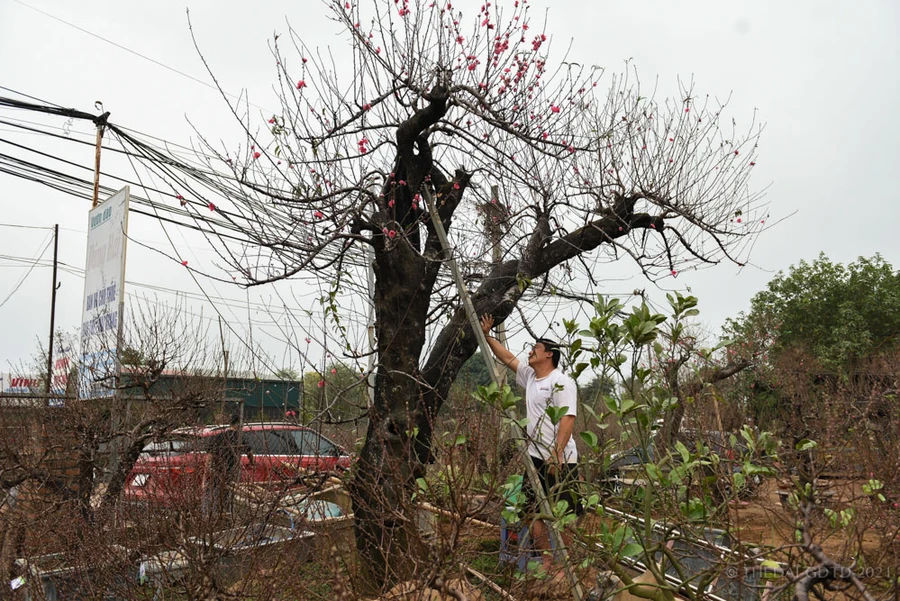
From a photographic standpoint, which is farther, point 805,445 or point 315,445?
point 315,445

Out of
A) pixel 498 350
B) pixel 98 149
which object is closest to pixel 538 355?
pixel 498 350

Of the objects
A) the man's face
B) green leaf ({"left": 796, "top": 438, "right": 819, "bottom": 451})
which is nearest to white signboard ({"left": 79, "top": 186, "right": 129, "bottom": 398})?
the man's face

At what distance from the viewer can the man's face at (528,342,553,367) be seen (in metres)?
4.22

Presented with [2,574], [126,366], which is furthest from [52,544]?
[126,366]

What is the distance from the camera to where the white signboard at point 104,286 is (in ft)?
18.2

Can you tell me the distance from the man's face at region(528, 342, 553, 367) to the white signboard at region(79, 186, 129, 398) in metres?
3.14

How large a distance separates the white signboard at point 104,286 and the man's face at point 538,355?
314 cm

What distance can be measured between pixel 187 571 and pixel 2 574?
305 cm

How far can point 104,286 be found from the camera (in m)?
5.82

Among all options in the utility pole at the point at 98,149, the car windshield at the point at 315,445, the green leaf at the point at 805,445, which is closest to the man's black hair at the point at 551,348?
the car windshield at the point at 315,445

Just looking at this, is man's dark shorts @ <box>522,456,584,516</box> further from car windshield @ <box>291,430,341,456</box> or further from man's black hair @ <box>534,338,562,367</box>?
car windshield @ <box>291,430,341,456</box>

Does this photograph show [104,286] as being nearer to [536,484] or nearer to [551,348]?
[551,348]

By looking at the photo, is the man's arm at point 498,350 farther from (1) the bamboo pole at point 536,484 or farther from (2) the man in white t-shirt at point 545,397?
(1) the bamboo pole at point 536,484

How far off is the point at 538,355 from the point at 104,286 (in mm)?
3807
